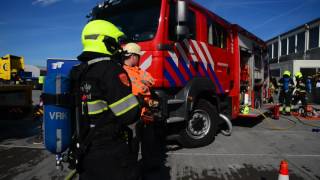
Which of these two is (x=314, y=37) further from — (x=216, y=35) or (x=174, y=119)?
(x=174, y=119)

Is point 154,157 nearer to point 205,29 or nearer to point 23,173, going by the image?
point 23,173

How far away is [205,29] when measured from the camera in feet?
18.9

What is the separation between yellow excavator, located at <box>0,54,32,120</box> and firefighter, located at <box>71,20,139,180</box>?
6.07 meters

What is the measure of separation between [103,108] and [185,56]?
3.36 meters

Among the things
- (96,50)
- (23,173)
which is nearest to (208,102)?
(23,173)

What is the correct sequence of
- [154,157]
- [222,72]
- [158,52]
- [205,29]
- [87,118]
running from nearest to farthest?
[87,118] < [158,52] < [154,157] < [205,29] < [222,72]

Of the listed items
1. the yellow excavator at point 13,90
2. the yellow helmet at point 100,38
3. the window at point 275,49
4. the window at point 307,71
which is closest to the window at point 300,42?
the window at point 275,49

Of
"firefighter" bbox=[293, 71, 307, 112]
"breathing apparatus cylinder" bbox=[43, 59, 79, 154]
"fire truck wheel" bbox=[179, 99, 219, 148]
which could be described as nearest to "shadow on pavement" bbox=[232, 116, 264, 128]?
"firefighter" bbox=[293, 71, 307, 112]

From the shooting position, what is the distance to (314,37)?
1115 inches

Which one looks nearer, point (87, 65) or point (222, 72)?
point (87, 65)

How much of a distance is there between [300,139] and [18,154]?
5991 millimetres

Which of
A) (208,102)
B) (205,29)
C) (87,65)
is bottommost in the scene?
(208,102)

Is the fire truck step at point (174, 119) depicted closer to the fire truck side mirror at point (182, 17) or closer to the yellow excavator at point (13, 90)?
the fire truck side mirror at point (182, 17)

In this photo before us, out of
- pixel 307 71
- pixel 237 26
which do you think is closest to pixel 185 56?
pixel 237 26
